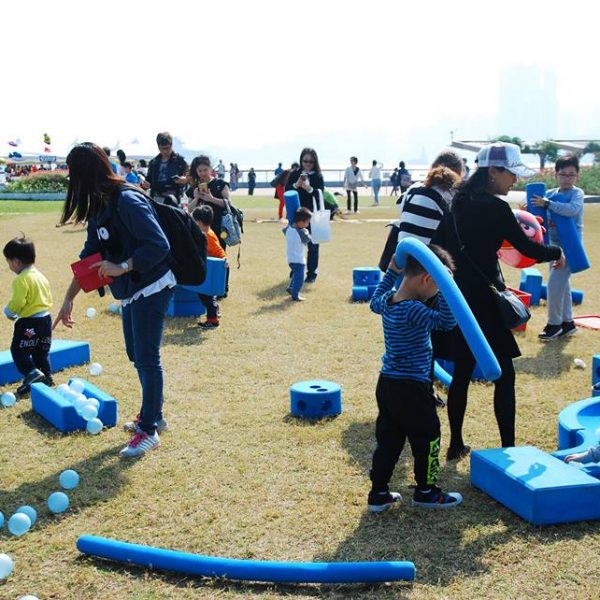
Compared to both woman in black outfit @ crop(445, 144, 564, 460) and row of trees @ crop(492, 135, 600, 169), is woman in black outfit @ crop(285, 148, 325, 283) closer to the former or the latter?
woman in black outfit @ crop(445, 144, 564, 460)

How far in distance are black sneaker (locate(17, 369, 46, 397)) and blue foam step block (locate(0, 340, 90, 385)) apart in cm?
26

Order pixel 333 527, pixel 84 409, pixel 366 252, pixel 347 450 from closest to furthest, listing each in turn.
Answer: pixel 333 527, pixel 347 450, pixel 84 409, pixel 366 252

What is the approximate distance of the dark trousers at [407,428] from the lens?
385cm

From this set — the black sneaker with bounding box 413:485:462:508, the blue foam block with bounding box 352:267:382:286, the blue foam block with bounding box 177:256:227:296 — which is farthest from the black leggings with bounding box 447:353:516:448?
the blue foam block with bounding box 352:267:382:286

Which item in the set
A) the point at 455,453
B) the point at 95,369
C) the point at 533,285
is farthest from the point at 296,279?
the point at 455,453

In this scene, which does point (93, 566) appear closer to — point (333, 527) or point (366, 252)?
point (333, 527)

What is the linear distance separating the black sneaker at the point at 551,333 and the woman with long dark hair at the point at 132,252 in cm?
464

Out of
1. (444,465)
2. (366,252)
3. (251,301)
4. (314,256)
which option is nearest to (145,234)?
(444,465)

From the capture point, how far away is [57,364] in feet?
21.9

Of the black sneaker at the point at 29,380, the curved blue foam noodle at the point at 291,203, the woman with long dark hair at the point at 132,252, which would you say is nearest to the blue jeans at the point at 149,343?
the woman with long dark hair at the point at 132,252

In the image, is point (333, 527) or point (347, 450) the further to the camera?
point (347, 450)

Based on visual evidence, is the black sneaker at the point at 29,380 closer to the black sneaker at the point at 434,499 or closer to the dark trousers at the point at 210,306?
the dark trousers at the point at 210,306

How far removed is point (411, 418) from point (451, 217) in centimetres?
141

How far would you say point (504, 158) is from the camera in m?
4.46
